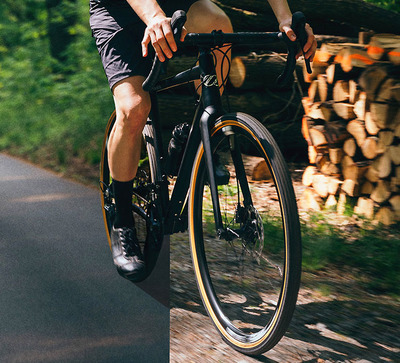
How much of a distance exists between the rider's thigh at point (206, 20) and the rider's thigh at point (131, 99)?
0.43 metres

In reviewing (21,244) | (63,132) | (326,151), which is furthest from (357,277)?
(63,132)

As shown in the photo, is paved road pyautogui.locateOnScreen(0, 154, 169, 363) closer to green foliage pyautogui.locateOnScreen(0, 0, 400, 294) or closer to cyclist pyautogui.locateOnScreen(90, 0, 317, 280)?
cyclist pyautogui.locateOnScreen(90, 0, 317, 280)

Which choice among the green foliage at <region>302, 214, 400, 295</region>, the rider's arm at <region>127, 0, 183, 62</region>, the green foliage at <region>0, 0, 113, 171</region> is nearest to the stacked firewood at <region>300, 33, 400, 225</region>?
the green foliage at <region>302, 214, 400, 295</region>

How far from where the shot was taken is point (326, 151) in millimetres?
5066

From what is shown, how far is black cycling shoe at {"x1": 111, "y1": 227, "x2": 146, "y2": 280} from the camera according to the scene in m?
3.35

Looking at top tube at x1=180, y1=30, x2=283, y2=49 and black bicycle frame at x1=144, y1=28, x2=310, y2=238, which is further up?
top tube at x1=180, y1=30, x2=283, y2=49

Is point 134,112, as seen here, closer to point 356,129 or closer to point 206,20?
point 206,20

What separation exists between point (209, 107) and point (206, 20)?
2.04 feet

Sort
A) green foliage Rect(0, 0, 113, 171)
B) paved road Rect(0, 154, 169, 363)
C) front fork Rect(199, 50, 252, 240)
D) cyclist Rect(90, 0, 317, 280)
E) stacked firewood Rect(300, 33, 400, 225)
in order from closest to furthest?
front fork Rect(199, 50, 252, 240), paved road Rect(0, 154, 169, 363), cyclist Rect(90, 0, 317, 280), stacked firewood Rect(300, 33, 400, 225), green foliage Rect(0, 0, 113, 171)

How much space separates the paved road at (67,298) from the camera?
286 cm

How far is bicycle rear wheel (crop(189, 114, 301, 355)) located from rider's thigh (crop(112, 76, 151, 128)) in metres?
0.42

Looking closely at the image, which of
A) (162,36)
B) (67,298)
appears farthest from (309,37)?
(67,298)

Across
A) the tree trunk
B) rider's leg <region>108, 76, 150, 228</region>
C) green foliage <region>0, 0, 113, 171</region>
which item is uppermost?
the tree trunk

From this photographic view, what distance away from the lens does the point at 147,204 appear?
11.3ft
